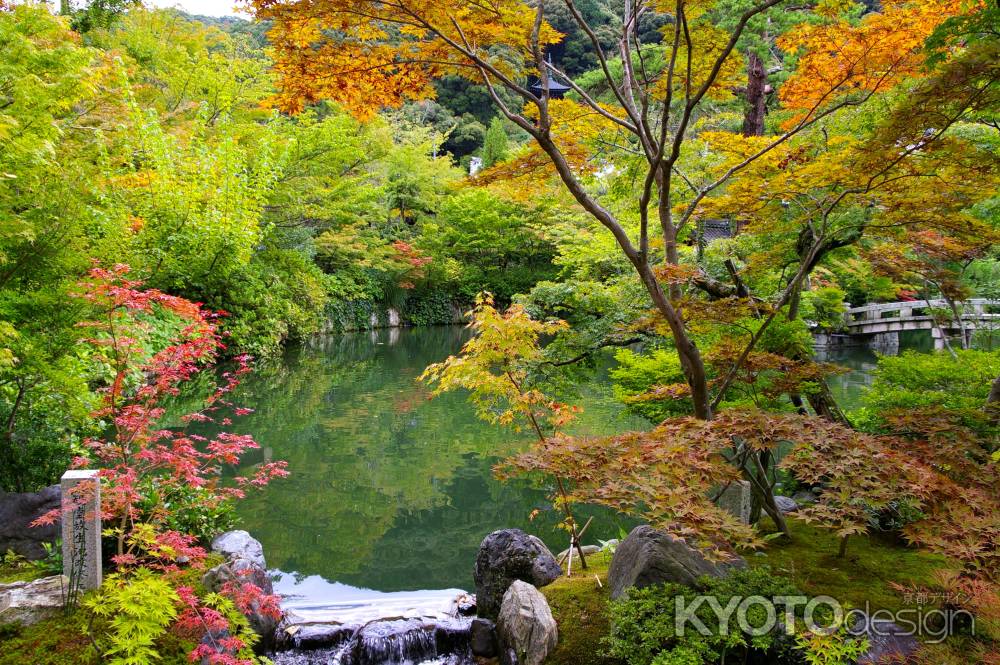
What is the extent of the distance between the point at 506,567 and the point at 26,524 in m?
2.86

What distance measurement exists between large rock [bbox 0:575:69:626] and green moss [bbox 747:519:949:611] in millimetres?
3509

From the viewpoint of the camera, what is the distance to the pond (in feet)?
15.6

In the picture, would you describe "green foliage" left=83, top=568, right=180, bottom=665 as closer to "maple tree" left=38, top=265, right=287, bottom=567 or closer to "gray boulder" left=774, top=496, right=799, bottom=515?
"maple tree" left=38, top=265, right=287, bottom=567

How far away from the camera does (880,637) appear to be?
240 cm

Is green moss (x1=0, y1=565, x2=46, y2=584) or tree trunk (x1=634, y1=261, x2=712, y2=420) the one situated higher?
tree trunk (x1=634, y1=261, x2=712, y2=420)

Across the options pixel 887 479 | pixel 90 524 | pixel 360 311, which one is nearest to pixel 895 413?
pixel 887 479

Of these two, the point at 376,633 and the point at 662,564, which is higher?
the point at 662,564

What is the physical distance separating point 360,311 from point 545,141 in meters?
17.0

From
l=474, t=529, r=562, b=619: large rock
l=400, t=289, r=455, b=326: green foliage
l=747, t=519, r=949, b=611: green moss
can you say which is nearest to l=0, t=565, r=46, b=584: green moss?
l=474, t=529, r=562, b=619: large rock

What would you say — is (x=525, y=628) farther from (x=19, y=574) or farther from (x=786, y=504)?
(x=19, y=574)

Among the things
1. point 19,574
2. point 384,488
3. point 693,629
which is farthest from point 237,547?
point 693,629

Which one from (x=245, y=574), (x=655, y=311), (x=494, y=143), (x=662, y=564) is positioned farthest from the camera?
(x=494, y=143)

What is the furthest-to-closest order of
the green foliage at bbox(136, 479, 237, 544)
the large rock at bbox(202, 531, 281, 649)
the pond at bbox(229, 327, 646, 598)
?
the pond at bbox(229, 327, 646, 598) < the green foliage at bbox(136, 479, 237, 544) < the large rock at bbox(202, 531, 281, 649)

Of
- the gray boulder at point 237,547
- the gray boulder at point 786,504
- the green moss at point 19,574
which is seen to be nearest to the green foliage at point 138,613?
the green moss at point 19,574
